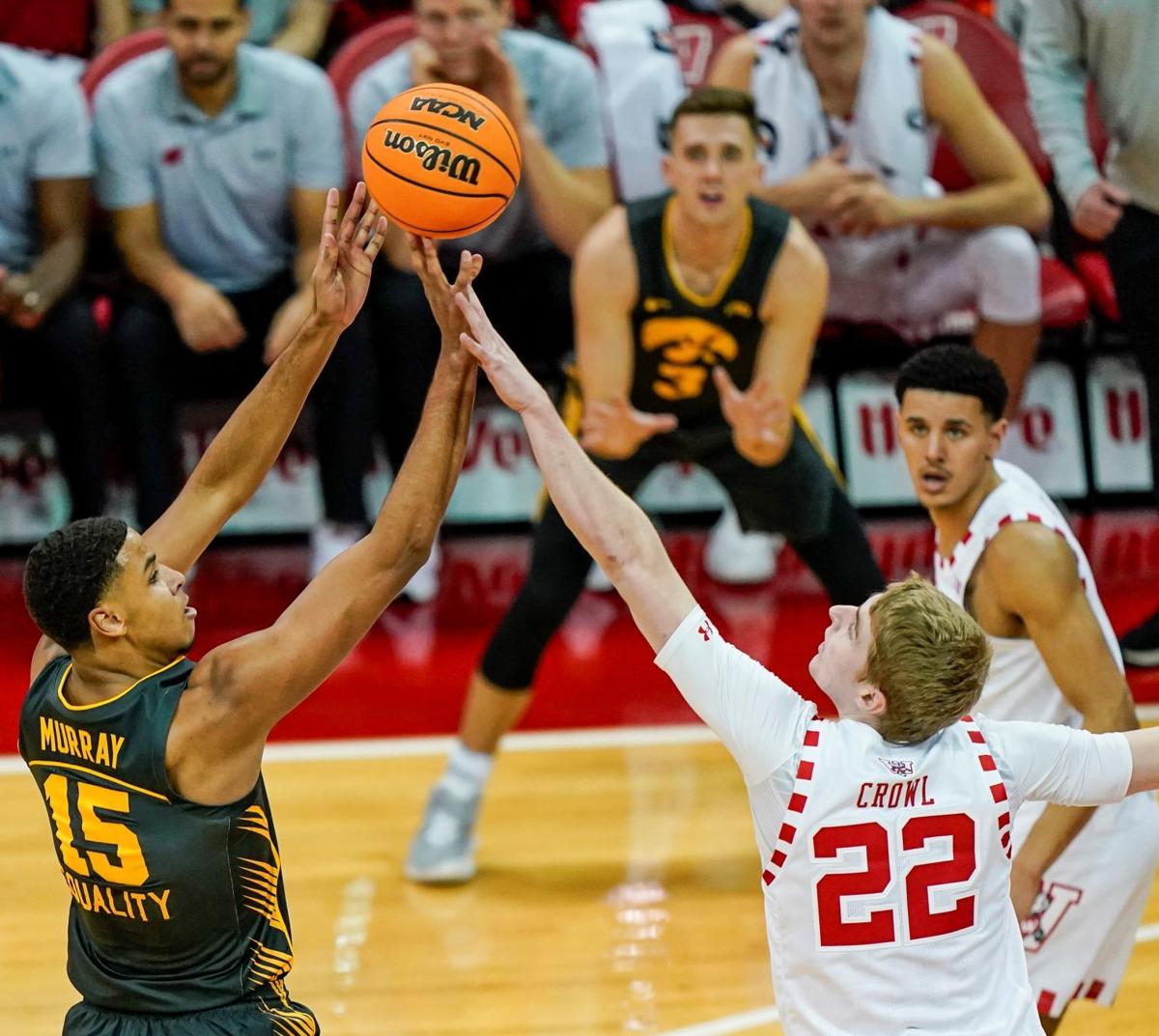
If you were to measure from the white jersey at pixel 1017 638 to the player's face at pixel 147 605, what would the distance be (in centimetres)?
167

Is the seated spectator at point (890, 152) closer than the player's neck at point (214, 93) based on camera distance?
Yes

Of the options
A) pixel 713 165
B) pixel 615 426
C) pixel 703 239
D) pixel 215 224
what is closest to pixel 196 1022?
pixel 615 426

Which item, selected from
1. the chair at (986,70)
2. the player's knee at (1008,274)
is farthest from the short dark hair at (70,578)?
the chair at (986,70)

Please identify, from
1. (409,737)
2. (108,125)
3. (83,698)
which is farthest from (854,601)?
(108,125)

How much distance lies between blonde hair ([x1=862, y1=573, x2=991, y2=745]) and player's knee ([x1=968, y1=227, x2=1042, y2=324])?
4.54m

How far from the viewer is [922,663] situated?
266cm

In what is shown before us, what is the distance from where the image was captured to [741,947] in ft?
15.2

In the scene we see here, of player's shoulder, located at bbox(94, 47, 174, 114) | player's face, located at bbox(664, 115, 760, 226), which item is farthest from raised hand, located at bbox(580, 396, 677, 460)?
player's shoulder, located at bbox(94, 47, 174, 114)

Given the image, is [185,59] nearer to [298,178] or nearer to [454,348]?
[298,178]

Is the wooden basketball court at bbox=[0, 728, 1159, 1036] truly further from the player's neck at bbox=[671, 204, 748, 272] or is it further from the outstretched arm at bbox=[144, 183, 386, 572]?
the player's neck at bbox=[671, 204, 748, 272]

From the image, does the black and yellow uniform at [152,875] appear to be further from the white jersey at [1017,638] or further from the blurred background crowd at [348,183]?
the blurred background crowd at [348,183]

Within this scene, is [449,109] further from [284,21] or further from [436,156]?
[284,21]

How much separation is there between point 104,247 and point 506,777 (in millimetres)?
3231

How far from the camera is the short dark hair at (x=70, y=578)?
2834 mm
